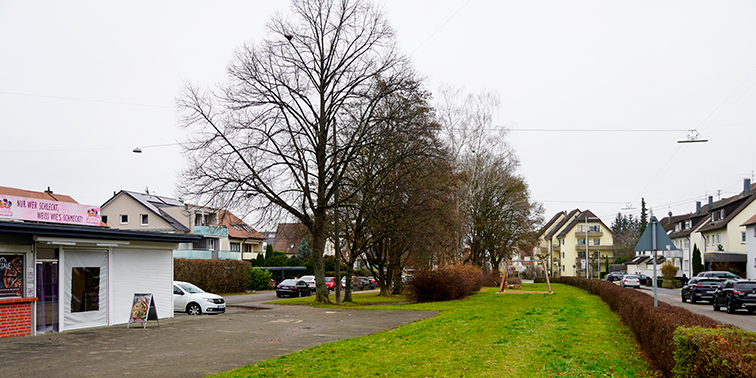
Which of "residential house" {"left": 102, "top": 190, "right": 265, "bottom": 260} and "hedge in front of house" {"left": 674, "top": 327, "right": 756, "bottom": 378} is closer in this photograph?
"hedge in front of house" {"left": 674, "top": 327, "right": 756, "bottom": 378}

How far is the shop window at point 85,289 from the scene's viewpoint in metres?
17.6

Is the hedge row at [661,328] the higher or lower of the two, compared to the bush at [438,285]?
higher

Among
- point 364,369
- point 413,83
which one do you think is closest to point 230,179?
point 413,83

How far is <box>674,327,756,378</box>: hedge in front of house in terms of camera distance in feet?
17.5

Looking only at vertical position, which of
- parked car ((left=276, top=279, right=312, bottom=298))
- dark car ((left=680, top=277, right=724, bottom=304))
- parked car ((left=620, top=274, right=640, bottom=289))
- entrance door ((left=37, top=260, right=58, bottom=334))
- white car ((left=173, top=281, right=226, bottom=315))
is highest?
entrance door ((left=37, top=260, right=58, bottom=334))

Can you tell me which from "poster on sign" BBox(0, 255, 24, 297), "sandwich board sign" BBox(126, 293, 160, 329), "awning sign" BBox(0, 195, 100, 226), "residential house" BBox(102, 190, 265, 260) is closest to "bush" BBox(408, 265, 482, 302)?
"sandwich board sign" BBox(126, 293, 160, 329)

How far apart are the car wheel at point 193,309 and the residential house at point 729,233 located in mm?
47313

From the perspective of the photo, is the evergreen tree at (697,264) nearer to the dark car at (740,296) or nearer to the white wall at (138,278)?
the dark car at (740,296)

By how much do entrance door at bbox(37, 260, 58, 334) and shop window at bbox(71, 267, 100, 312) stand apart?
610mm

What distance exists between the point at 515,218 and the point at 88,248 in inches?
1631

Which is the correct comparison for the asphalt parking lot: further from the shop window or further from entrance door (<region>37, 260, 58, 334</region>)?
the shop window

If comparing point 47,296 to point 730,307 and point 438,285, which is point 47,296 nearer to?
point 438,285

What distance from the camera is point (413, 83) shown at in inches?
1067

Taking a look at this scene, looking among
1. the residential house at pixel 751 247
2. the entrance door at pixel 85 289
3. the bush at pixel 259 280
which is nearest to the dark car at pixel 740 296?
the entrance door at pixel 85 289
